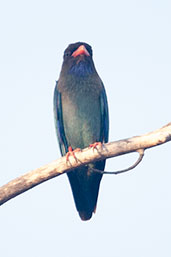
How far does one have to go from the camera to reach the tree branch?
4539mm

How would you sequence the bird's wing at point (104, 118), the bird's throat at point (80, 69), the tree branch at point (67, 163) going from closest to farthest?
the tree branch at point (67, 163) < the bird's wing at point (104, 118) < the bird's throat at point (80, 69)

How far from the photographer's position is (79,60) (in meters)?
6.35

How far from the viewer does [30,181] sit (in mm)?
4648

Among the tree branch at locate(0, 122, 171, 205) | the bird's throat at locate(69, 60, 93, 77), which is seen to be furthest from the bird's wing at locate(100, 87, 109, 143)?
the tree branch at locate(0, 122, 171, 205)

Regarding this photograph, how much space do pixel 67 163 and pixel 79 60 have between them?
78.3 inches

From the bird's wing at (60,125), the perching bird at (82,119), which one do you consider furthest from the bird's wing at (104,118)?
the bird's wing at (60,125)

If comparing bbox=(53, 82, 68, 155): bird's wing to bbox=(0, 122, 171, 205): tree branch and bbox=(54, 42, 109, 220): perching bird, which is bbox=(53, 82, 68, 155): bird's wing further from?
bbox=(0, 122, 171, 205): tree branch

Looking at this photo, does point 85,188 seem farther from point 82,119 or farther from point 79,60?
point 79,60

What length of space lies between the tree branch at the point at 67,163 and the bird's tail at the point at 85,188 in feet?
4.01

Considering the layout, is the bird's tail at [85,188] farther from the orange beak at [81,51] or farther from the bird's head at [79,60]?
the orange beak at [81,51]

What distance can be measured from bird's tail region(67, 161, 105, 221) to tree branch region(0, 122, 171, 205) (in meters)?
1.22

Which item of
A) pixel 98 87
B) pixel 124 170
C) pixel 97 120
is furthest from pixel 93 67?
pixel 124 170

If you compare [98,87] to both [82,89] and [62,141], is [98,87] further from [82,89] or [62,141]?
[62,141]

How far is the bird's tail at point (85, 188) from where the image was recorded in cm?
595
